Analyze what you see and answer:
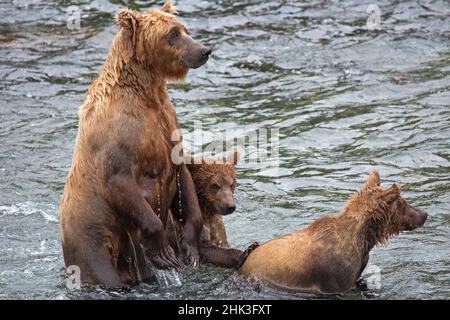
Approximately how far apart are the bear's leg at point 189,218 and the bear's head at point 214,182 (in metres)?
0.37

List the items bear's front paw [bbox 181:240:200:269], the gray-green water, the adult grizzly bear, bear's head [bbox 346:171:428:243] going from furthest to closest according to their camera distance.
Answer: the gray-green water < bear's front paw [bbox 181:240:200:269] < bear's head [bbox 346:171:428:243] < the adult grizzly bear

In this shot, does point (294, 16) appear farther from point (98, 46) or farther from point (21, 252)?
point (21, 252)

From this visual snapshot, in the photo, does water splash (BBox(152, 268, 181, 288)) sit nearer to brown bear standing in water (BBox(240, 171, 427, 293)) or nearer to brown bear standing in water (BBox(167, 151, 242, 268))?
brown bear standing in water (BBox(167, 151, 242, 268))

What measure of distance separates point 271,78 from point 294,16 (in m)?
2.53

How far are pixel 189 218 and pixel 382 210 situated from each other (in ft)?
5.69

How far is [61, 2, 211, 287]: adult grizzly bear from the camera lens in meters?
8.72

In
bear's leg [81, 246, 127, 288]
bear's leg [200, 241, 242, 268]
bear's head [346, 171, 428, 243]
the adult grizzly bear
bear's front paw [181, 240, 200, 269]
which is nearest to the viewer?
the adult grizzly bear

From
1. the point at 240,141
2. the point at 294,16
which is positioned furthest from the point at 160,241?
the point at 294,16

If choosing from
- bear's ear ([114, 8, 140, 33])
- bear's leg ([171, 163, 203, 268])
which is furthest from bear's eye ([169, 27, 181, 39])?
bear's leg ([171, 163, 203, 268])

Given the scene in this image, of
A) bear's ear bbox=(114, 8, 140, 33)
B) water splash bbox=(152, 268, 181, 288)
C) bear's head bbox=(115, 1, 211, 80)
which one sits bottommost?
water splash bbox=(152, 268, 181, 288)

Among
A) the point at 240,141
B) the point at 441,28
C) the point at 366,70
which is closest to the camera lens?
the point at 240,141

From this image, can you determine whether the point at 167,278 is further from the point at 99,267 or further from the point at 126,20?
the point at 126,20

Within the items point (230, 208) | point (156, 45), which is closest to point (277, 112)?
point (230, 208)

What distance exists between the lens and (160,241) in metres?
8.96
